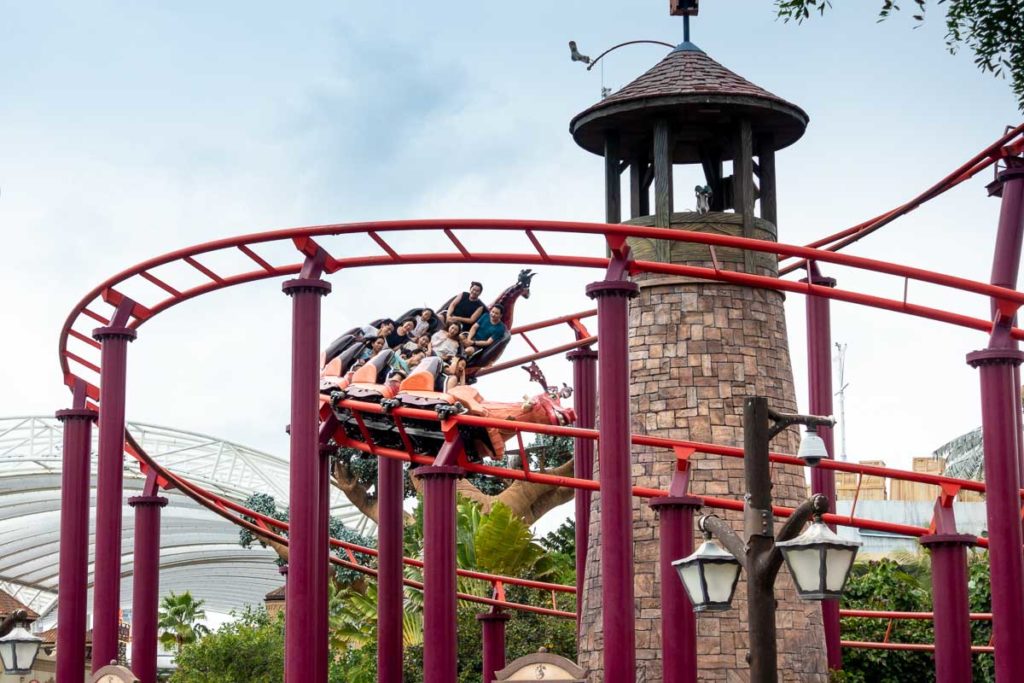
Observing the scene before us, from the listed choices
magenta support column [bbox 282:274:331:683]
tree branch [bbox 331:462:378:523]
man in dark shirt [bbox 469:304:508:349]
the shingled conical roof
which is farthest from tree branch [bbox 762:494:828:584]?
tree branch [bbox 331:462:378:523]

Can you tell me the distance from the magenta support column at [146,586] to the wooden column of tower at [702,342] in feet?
21.5

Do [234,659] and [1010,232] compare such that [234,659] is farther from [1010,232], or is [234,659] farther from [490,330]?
[1010,232]

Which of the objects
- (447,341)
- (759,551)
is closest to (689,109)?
(447,341)

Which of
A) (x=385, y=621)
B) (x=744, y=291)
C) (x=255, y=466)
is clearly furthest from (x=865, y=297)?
(x=255, y=466)

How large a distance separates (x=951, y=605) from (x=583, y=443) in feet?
26.9

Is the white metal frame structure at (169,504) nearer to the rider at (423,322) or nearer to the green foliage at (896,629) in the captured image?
the green foliage at (896,629)

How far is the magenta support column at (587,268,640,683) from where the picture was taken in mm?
19109

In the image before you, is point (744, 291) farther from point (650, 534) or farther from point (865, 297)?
point (865, 297)

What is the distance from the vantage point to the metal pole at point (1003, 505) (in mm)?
18844

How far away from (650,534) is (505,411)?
2887mm

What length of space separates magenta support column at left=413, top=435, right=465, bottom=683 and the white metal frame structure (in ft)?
81.1

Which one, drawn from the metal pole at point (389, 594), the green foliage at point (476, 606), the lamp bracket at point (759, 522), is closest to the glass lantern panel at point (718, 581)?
the lamp bracket at point (759, 522)

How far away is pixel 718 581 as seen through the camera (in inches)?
387

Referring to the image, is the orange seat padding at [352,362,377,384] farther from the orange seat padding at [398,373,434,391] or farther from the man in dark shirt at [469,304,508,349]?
the man in dark shirt at [469,304,508,349]
